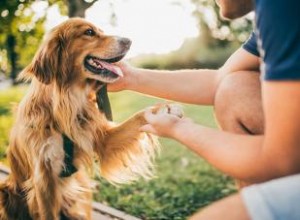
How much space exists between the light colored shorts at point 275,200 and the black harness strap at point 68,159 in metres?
2.04

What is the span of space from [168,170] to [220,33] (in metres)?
16.7

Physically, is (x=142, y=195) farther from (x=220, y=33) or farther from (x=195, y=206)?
(x=220, y=33)

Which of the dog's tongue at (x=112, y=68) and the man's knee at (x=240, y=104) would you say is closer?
the man's knee at (x=240, y=104)

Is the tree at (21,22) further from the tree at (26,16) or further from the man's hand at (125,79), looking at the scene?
the man's hand at (125,79)

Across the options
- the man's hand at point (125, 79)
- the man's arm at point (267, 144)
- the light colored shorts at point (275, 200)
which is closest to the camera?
the light colored shorts at point (275, 200)

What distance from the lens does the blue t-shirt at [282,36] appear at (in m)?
Result: 1.44

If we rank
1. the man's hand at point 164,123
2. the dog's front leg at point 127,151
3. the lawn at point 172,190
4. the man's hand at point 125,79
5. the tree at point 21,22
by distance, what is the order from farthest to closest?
1. the tree at point 21,22
2. the lawn at point 172,190
3. the dog's front leg at point 127,151
4. the man's hand at point 125,79
5. the man's hand at point 164,123

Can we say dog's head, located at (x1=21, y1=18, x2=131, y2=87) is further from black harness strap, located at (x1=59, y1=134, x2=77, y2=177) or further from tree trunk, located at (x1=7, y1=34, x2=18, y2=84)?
tree trunk, located at (x1=7, y1=34, x2=18, y2=84)

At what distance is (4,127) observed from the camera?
9.07 metres

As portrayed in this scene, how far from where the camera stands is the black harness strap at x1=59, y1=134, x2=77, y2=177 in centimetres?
329

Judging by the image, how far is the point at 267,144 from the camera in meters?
1.53

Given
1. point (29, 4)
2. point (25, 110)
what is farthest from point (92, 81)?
point (29, 4)

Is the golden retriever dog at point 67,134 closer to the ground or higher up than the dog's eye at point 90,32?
closer to the ground

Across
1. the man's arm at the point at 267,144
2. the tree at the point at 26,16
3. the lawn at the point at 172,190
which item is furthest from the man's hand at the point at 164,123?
the tree at the point at 26,16
